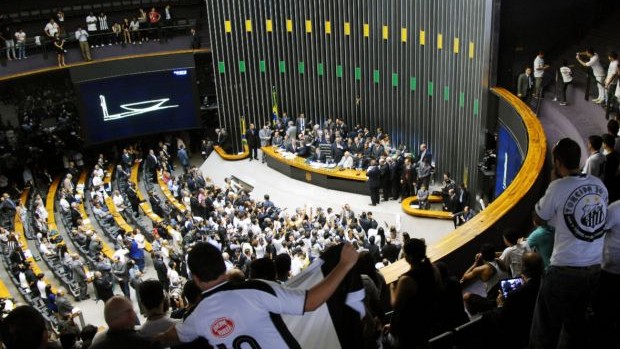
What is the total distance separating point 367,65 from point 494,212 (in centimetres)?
1278

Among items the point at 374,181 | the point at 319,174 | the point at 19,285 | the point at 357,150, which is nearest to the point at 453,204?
the point at 374,181

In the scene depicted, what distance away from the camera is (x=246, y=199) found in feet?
52.6

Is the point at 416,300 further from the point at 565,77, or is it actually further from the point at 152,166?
the point at 152,166

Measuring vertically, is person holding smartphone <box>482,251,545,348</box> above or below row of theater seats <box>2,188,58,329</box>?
above

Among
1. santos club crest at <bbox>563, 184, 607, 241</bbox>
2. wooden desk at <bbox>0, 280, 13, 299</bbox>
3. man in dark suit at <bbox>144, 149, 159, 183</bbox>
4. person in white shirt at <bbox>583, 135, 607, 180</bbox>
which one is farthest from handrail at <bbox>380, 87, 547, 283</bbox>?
man in dark suit at <bbox>144, 149, 159, 183</bbox>

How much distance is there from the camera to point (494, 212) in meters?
7.02

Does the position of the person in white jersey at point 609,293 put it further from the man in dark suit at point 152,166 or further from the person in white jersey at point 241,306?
the man in dark suit at point 152,166

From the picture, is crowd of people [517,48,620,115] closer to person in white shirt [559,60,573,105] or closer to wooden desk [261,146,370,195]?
person in white shirt [559,60,573,105]

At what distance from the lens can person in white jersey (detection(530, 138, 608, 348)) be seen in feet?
11.9

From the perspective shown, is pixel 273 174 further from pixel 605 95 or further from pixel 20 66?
pixel 605 95

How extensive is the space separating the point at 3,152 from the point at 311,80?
30.6 ft

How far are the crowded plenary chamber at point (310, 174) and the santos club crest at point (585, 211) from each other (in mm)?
12

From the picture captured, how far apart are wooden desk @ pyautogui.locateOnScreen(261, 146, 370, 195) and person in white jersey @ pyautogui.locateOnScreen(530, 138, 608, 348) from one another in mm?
12628

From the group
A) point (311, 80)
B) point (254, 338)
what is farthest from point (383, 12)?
point (254, 338)
